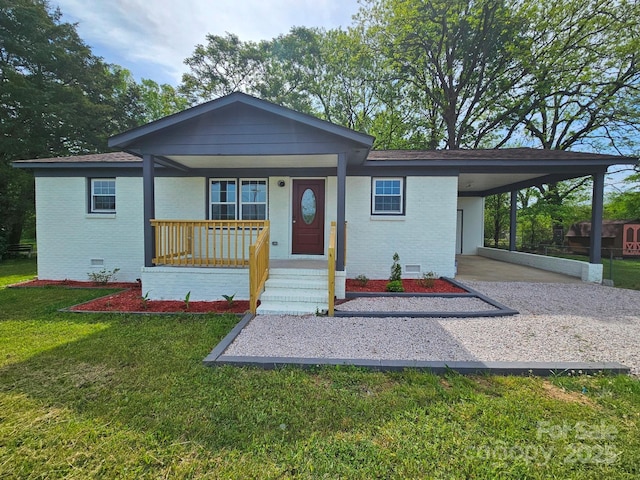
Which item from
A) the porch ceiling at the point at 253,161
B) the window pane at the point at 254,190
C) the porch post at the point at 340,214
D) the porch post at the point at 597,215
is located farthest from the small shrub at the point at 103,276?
the porch post at the point at 597,215

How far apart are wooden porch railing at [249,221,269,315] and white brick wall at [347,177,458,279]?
2.71m

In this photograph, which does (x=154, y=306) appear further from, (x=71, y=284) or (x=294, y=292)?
(x=71, y=284)

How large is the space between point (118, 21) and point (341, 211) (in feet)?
36.0

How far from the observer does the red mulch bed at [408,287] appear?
6.29 metres

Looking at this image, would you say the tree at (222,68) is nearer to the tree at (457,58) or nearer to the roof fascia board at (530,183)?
the tree at (457,58)

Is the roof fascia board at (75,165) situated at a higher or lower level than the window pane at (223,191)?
higher

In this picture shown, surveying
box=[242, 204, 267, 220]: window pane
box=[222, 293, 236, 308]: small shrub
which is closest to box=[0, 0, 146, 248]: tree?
box=[242, 204, 267, 220]: window pane

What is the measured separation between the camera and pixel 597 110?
15.1 m

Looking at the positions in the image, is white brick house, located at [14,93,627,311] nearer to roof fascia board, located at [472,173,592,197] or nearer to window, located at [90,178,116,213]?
window, located at [90,178,116,213]

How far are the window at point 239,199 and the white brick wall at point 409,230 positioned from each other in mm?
2484

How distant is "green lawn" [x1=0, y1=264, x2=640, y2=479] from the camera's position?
1.83 meters

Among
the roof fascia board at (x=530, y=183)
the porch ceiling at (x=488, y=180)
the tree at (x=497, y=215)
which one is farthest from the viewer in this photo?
the tree at (x=497, y=215)

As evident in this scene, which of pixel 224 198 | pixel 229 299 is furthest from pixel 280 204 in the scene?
pixel 229 299

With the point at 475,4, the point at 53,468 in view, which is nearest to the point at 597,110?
the point at 475,4
